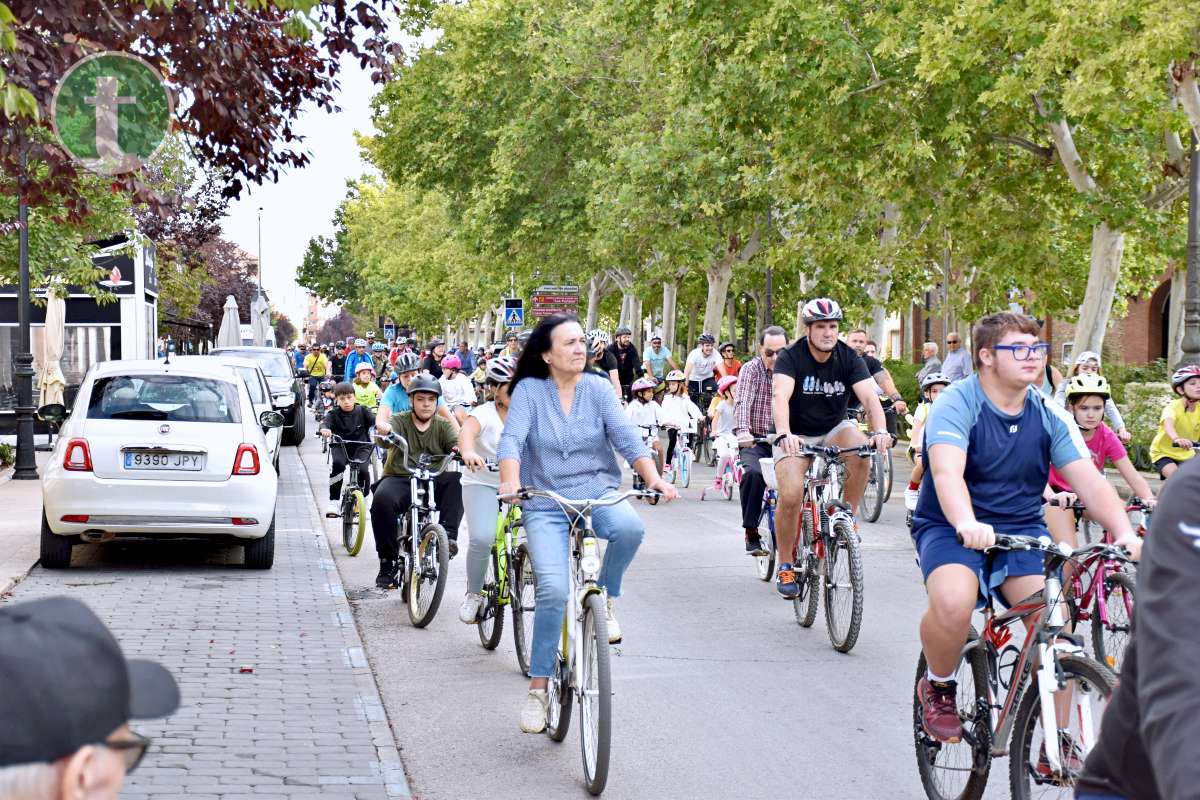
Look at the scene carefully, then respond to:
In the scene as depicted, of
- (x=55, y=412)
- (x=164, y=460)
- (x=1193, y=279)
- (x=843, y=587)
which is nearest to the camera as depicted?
(x=843, y=587)

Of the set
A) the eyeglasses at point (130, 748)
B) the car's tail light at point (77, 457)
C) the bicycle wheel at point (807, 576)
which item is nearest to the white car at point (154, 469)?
the car's tail light at point (77, 457)

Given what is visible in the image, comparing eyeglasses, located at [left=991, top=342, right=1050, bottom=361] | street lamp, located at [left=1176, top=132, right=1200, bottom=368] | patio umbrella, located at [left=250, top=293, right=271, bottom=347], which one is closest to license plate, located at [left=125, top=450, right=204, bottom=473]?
eyeglasses, located at [left=991, top=342, right=1050, bottom=361]

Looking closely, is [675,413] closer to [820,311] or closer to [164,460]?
[164,460]

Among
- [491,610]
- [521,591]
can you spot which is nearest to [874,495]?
[491,610]

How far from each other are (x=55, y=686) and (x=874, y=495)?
50.7 feet

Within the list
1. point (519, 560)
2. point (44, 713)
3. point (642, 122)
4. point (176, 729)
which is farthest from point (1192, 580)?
point (642, 122)

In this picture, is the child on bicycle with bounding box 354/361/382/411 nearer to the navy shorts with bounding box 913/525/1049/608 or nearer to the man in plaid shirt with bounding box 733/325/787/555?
the man in plaid shirt with bounding box 733/325/787/555

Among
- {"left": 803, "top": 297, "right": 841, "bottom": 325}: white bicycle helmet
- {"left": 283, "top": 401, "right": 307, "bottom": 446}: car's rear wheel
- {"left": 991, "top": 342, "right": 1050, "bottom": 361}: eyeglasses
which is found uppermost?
{"left": 803, "top": 297, "right": 841, "bottom": 325}: white bicycle helmet

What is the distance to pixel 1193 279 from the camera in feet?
64.3

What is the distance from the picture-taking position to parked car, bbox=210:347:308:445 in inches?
1116

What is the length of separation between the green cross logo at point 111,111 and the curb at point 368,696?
10.1 feet

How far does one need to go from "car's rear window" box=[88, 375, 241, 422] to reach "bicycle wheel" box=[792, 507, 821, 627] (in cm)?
478

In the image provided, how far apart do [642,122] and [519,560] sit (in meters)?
32.0

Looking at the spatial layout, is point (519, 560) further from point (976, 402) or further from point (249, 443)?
point (249, 443)
